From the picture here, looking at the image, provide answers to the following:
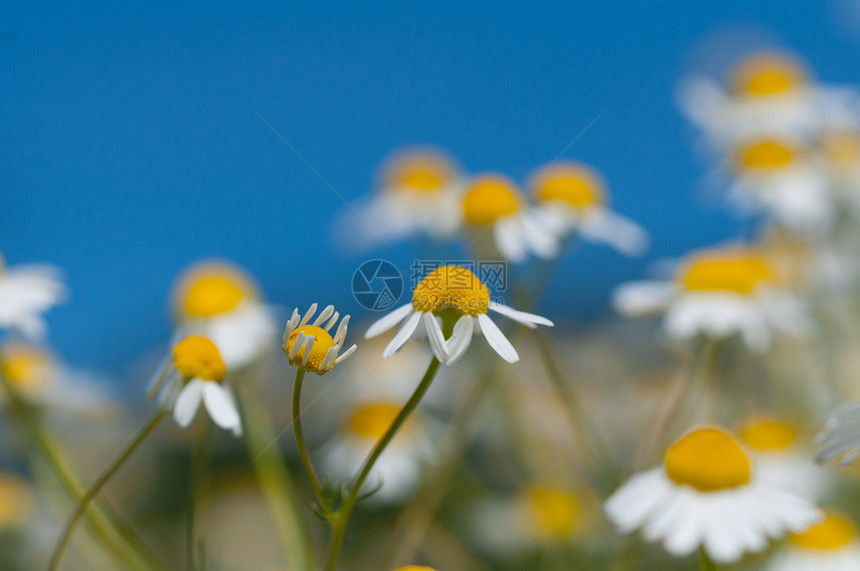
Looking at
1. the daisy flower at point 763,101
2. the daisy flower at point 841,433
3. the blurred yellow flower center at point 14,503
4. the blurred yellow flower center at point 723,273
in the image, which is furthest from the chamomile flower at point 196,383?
the daisy flower at point 763,101

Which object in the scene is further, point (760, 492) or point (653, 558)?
point (653, 558)

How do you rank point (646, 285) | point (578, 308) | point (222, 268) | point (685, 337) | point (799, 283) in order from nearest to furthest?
point (685, 337)
point (646, 285)
point (222, 268)
point (799, 283)
point (578, 308)

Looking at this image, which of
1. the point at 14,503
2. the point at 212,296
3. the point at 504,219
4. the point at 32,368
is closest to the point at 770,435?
the point at 504,219

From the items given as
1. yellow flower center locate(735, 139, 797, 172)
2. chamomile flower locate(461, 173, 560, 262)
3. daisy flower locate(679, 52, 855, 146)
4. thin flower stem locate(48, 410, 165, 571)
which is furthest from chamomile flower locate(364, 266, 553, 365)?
daisy flower locate(679, 52, 855, 146)

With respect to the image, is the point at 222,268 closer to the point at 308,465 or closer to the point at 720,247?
the point at 720,247

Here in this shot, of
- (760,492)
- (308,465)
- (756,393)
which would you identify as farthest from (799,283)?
(308,465)

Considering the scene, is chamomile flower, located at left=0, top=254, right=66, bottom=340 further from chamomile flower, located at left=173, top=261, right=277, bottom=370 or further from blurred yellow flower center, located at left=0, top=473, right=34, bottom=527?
blurred yellow flower center, located at left=0, top=473, right=34, bottom=527
